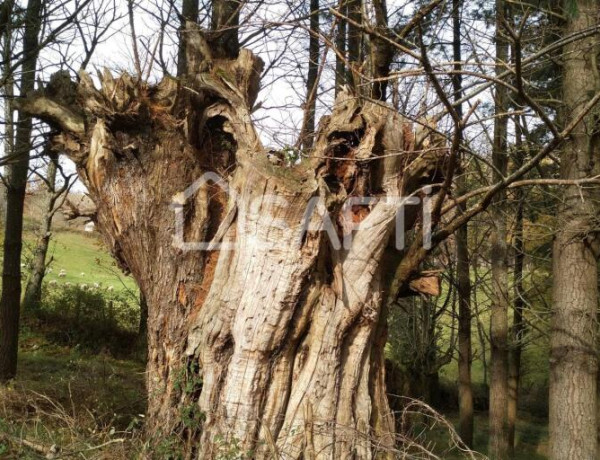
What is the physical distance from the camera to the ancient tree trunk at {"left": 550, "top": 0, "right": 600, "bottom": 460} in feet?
21.8

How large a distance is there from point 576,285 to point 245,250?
13.2 feet

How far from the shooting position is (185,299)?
5480mm

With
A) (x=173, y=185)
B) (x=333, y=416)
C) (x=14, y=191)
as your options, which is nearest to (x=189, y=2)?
(x=14, y=191)

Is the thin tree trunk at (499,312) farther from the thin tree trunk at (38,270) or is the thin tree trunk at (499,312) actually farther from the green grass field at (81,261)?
the green grass field at (81,261)

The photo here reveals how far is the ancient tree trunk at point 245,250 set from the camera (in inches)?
184

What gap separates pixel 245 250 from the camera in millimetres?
4801

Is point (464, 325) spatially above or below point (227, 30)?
below

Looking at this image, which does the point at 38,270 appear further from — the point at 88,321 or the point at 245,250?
the point at 245,250

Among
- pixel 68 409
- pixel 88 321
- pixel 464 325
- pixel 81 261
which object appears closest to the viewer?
pixel 68 409

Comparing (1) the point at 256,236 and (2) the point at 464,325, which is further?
(2) the point at 464,325

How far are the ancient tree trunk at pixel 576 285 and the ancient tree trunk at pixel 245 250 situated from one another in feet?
7.19

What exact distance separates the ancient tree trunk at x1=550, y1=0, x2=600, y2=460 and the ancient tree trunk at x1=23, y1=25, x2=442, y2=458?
2.19 metres

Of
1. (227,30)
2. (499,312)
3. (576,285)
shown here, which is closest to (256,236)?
(227,30)

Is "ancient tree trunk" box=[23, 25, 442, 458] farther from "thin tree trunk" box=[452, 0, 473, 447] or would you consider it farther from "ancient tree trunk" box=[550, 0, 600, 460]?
"thin tree trunk" box=[452, 0, 473, 447]
